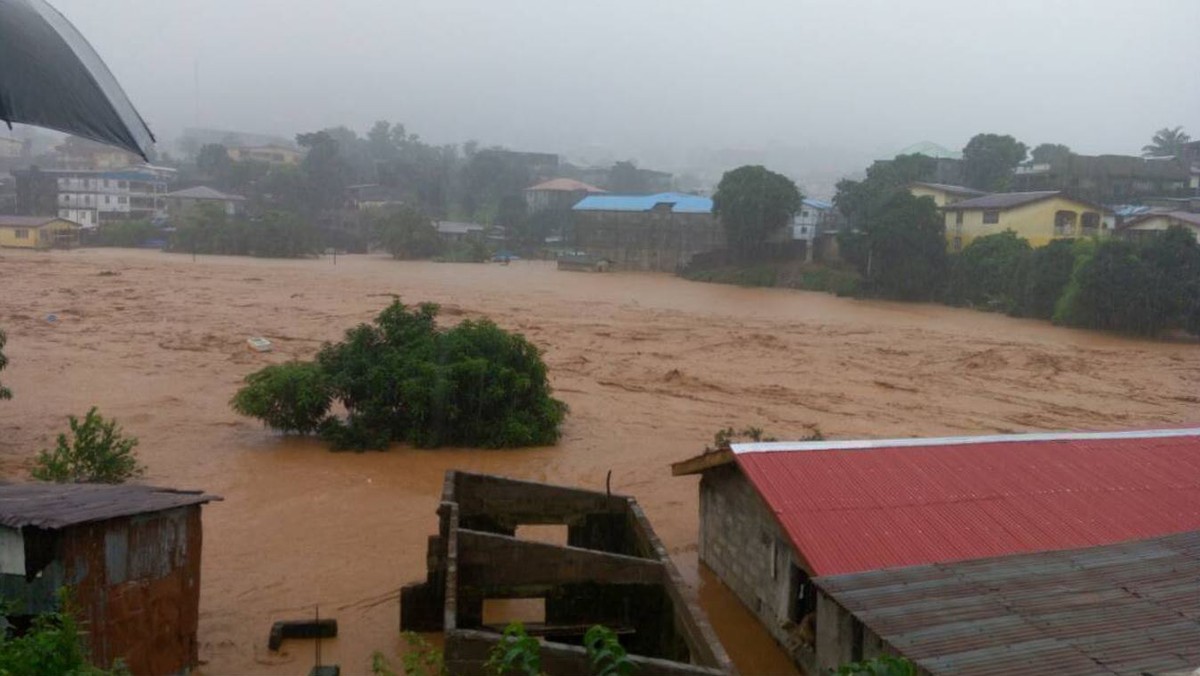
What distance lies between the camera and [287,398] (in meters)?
14.9

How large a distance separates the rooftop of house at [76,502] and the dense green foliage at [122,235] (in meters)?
49.7

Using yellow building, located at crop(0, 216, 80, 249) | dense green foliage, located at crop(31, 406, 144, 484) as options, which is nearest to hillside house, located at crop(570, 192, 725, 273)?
yellow building, located at crop(0, 216, 80, 249)

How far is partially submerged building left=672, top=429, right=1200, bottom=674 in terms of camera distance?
6859 mm

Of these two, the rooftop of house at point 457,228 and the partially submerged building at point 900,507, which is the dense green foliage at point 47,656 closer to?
the partially submerged building at point 900,507

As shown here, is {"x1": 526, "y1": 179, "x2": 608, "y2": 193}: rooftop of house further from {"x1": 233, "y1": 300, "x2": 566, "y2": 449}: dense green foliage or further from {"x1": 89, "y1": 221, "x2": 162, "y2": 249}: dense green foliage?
{"x1": 233, "y1": 300, "x2": 566, "y2": 449}: dense green foliage

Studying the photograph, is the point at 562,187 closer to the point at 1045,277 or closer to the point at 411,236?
the point at 411,236

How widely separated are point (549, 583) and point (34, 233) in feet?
160

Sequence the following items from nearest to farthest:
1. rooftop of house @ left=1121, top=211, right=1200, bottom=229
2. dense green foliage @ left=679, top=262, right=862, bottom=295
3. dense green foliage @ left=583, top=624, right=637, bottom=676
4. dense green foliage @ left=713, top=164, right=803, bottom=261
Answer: dense green foliage @ left=583, top=624, right=637, bottom=676 → rooftop of house @ left=1121, top=211, right=1200, bottom=229 → dense green foliage @ left=679, top=262, right=862, bottom=295 → dense green foliage @ left=713, top=164, right=803, bottom=261

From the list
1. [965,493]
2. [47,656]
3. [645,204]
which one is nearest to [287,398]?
[965,493]

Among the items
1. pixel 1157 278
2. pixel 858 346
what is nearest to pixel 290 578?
pixel 858 346

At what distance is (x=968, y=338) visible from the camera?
1099 inches

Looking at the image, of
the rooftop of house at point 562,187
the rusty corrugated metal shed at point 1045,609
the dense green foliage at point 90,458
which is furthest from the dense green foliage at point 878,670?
the rooftop of house at point 562,187

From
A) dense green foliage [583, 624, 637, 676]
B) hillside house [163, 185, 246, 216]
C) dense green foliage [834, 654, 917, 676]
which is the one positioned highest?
hillside house [163, 185, 246, 216]

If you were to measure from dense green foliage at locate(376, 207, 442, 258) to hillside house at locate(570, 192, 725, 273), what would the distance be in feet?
23.2
